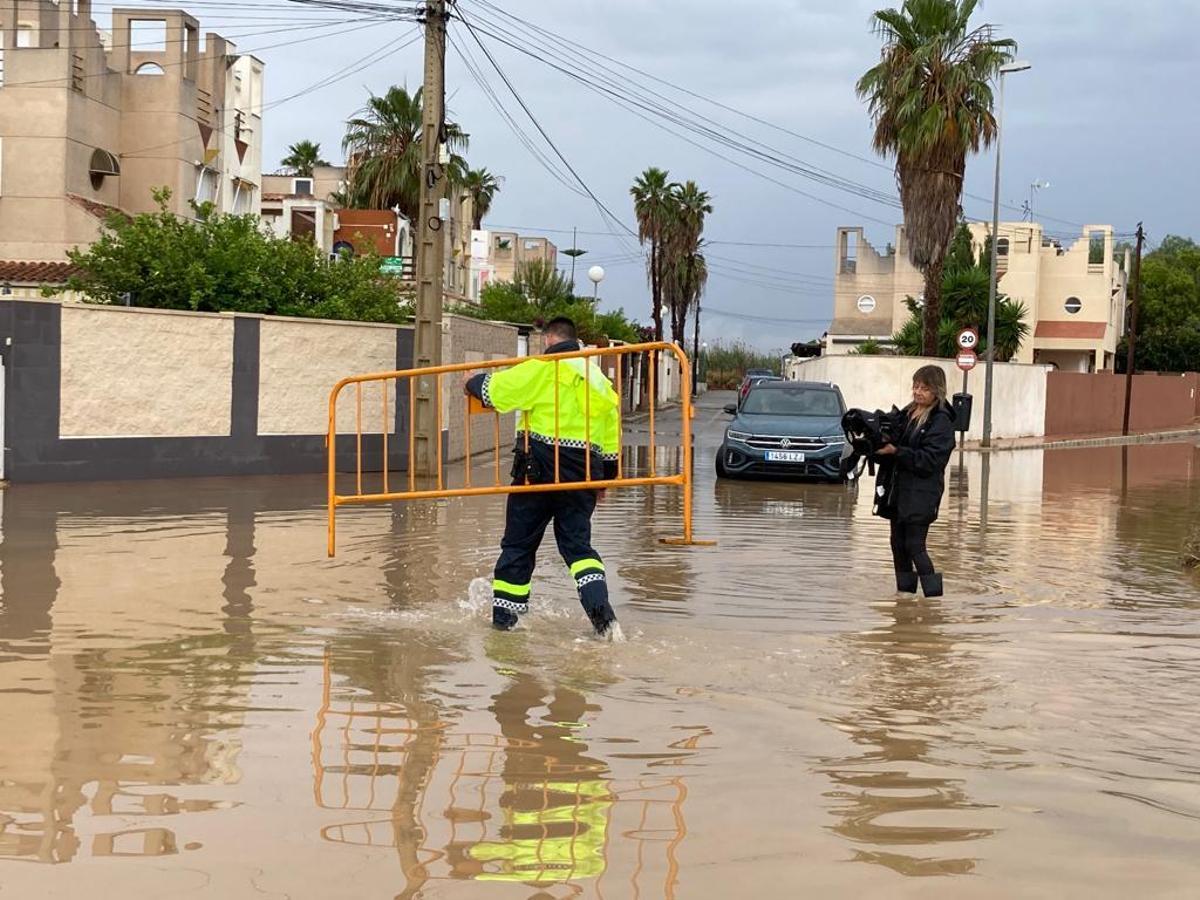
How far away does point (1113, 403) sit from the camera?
48281 mm

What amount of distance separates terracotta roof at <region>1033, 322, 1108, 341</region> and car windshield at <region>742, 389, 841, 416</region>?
153 ft

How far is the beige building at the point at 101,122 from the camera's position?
39.2 m

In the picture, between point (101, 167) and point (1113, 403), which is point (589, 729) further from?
point (1113, 403)

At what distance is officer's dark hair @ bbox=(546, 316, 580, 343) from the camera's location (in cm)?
832

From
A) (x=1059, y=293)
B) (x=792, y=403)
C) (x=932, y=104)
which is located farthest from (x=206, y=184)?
(x=1059, y=293)

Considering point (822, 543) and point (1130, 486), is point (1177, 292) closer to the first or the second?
point (1130, 486)

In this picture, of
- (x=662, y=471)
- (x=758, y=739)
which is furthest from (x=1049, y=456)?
(x=758, y=739)

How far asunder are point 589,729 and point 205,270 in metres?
16.0

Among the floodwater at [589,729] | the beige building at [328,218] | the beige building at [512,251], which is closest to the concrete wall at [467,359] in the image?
the floodwater at [589,729]

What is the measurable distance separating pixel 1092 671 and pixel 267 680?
165 inches

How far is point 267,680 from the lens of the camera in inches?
272

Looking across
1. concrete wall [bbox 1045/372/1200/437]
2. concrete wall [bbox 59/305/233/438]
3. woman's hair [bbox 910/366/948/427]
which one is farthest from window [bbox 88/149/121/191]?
woman's hair [bbox 910/366/948/427]

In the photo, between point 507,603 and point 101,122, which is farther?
point 101,122

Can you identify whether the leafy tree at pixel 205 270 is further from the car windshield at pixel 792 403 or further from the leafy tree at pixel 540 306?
the leafy tree at pixel 540 306
